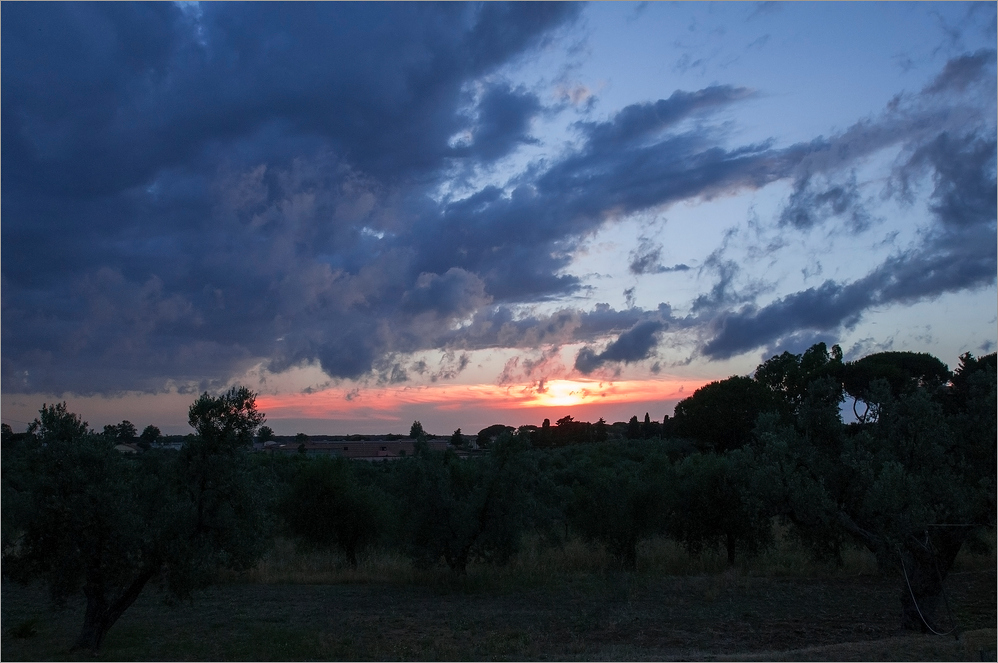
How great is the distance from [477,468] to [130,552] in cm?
1456

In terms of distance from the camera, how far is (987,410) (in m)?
15.3

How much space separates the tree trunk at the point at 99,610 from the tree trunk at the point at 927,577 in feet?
52.4

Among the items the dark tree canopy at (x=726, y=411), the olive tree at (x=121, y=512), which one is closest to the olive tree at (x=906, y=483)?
the olive tree at (x=121, y=512)

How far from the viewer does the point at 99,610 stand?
1446 centimetres

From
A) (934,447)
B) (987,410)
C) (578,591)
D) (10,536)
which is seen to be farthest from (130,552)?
(987,410)

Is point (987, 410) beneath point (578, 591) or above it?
above

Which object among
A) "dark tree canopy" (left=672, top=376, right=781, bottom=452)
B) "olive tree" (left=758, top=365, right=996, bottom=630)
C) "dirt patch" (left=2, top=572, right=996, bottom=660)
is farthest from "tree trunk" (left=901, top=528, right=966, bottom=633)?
"dark tree canopy" (left=672, top=376, right=781, bottom=452)

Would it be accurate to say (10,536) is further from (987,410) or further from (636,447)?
(636,447)

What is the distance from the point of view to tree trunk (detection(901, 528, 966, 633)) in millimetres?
15461

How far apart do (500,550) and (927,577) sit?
44.0 feet

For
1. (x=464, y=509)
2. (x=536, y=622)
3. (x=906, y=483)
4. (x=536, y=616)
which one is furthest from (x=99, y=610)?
(x=906, y=483)

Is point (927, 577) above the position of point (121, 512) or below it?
below

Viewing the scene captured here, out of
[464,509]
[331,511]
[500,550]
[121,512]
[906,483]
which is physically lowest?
[500,550]

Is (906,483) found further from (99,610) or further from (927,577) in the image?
A: (99,610)
